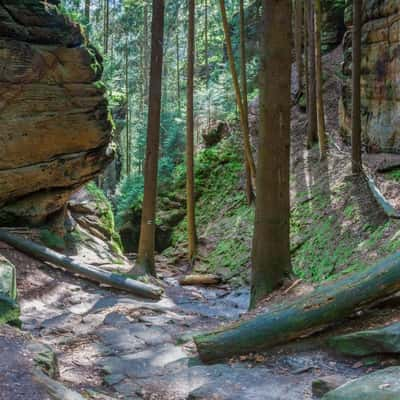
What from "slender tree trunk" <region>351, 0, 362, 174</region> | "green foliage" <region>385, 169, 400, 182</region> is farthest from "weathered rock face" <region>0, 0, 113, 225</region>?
"green foliage" <region>385, 169, 400, 182</region>

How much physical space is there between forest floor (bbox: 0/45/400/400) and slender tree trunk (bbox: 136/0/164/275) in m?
1.27

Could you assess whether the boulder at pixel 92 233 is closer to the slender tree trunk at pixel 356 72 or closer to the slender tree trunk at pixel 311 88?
the slender tree trunk at pixel 356 72

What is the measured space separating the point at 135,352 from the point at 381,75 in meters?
12.6

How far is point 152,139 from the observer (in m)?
13.6

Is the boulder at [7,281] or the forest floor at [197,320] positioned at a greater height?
the boulder at [7,281]

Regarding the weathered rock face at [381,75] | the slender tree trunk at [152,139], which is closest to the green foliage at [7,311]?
the slender tree trunk at [152,139]

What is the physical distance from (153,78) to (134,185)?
11119mm

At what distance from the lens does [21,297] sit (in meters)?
10.4

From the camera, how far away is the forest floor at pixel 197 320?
17.5ft

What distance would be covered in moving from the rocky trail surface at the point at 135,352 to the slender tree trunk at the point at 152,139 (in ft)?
5.36

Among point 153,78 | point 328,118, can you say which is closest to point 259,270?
point 153,78

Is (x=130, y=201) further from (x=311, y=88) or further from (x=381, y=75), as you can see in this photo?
(x=381, y=75)

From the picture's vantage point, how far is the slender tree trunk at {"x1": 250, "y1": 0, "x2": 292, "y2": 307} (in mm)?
8414

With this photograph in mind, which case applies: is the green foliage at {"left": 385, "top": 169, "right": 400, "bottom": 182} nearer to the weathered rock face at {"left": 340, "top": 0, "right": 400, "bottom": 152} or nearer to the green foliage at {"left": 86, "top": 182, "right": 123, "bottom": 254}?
the weathered rock face at {"left": 340, "top": 0, "right": 400, "bottom": 152}
